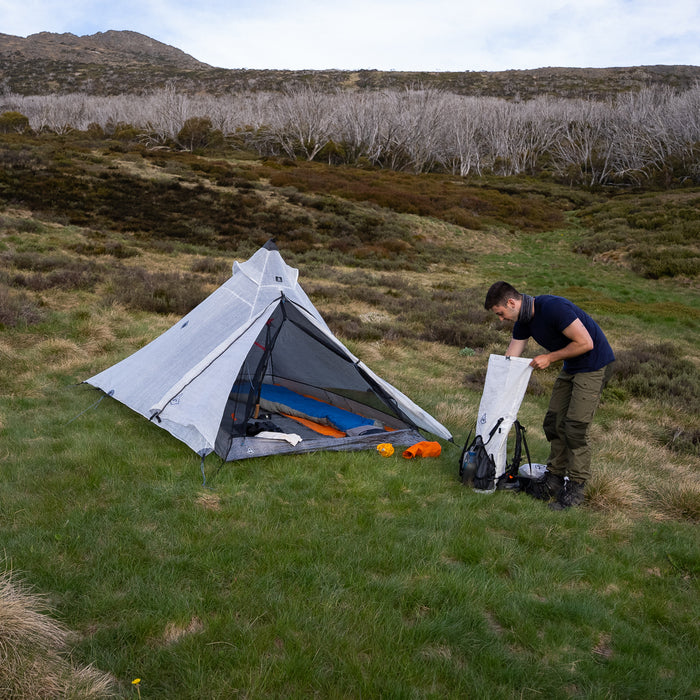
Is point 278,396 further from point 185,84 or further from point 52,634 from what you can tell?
point 185,84

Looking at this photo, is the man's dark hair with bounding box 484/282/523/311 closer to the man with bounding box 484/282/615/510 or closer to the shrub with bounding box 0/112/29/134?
the man with bounding box 484/282/615/510

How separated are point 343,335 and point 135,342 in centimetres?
408

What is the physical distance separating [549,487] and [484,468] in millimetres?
670

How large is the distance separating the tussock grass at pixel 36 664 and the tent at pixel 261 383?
2.48 metres

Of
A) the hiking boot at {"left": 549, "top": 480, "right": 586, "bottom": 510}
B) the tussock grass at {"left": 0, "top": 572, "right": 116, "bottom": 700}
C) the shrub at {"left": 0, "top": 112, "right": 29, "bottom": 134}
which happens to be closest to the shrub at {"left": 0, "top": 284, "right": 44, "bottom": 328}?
the tussock grass at {"left": 0, "top": 572, "right": 116, "bottom": 700}

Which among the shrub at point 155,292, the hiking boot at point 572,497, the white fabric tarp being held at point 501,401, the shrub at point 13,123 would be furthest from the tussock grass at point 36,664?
the shrub at point 13,123

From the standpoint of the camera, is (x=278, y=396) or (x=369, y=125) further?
(x=369, y=125)

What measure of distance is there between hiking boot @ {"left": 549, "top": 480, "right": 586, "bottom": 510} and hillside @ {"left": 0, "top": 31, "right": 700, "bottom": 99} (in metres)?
85.3

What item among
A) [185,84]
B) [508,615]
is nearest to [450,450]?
[508,615]

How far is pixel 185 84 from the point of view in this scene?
81.6m

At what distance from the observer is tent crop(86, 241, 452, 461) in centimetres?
544

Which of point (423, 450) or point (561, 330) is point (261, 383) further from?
point (561, 330)

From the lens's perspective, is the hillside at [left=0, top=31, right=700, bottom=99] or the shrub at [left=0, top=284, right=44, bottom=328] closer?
the shrub at [left=0, top=284, right=44, bottom=328]

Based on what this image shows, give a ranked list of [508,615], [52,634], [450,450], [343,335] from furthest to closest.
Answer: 1. [343,335]
2. [450,450]
3. [508,615]
4. [52,634]
